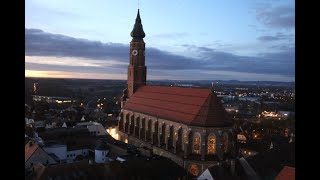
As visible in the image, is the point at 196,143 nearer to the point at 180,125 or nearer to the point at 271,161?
the point at 180,125

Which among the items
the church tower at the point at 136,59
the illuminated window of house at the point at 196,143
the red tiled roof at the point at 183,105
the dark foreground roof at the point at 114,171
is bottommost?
the dark foreground roof at the point at 114,171

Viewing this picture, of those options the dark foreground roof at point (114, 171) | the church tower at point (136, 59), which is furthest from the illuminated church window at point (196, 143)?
the church tower at point (136, 59)

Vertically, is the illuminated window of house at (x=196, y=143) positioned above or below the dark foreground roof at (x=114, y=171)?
above

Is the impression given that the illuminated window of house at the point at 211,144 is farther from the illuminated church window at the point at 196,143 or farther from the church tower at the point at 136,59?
the church tower at the point at 136,59

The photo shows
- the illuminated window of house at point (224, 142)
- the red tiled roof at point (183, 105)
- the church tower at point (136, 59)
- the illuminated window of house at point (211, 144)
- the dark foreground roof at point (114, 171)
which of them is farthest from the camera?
the church tower at point (136, 59)
